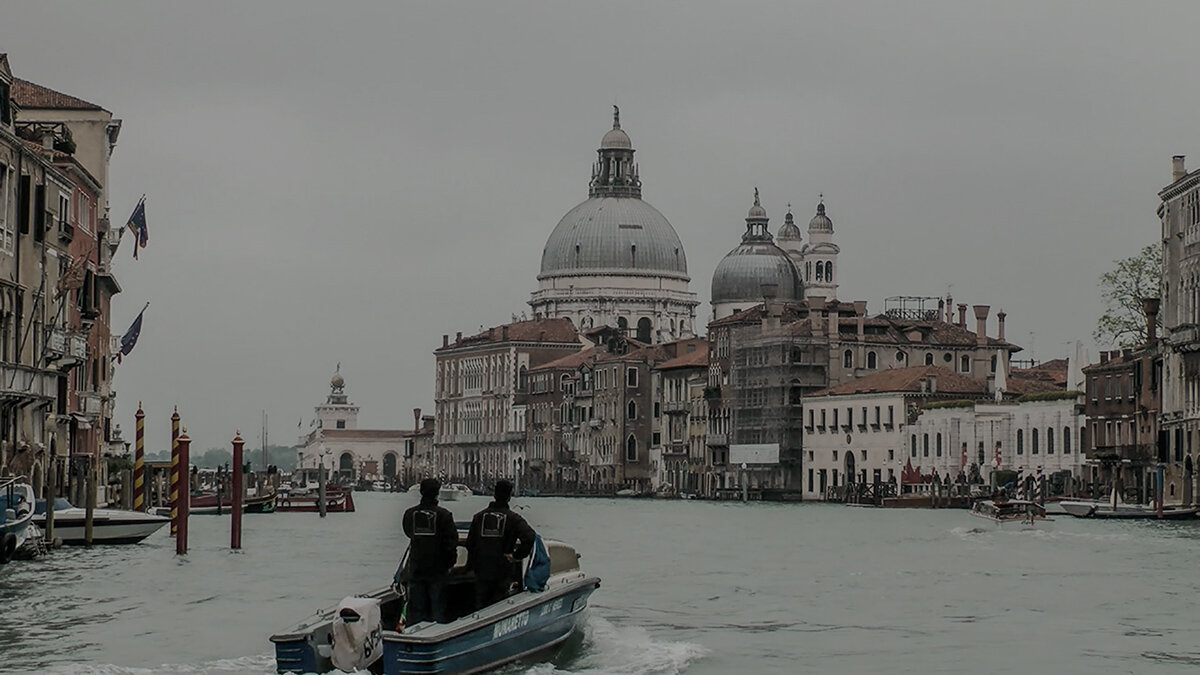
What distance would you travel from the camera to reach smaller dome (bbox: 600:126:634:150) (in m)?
185

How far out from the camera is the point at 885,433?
107 metres

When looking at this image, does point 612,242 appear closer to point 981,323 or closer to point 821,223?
point 821,223

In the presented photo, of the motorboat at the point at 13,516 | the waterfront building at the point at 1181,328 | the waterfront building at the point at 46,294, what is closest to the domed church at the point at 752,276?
the waterfront building at the point at 1181,328

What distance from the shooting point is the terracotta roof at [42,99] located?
187 ft

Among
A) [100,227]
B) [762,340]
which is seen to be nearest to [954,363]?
[762,340]

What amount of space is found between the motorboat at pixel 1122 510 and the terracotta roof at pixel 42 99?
26.9 metres

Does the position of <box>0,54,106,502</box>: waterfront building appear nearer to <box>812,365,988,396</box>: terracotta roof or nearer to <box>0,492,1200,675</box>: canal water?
<box>0,492,1200,675</box>: canal water

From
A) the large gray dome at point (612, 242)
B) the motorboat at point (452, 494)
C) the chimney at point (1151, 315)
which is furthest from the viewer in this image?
the large gray dome at point (612, 242)

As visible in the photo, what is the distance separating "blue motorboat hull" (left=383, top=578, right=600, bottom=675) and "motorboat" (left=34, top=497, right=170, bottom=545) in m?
19.0

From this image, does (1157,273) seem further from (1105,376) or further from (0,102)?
(0,102)

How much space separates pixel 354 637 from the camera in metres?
20.9

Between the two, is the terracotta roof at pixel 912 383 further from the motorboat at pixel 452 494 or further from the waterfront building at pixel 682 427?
the motorboat at pixel 452 494

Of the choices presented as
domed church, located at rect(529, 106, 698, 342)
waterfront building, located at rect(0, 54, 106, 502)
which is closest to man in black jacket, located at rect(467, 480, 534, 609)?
waterfront building, located at rect(0, 54, 106, 502)

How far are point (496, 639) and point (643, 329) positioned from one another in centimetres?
15748
